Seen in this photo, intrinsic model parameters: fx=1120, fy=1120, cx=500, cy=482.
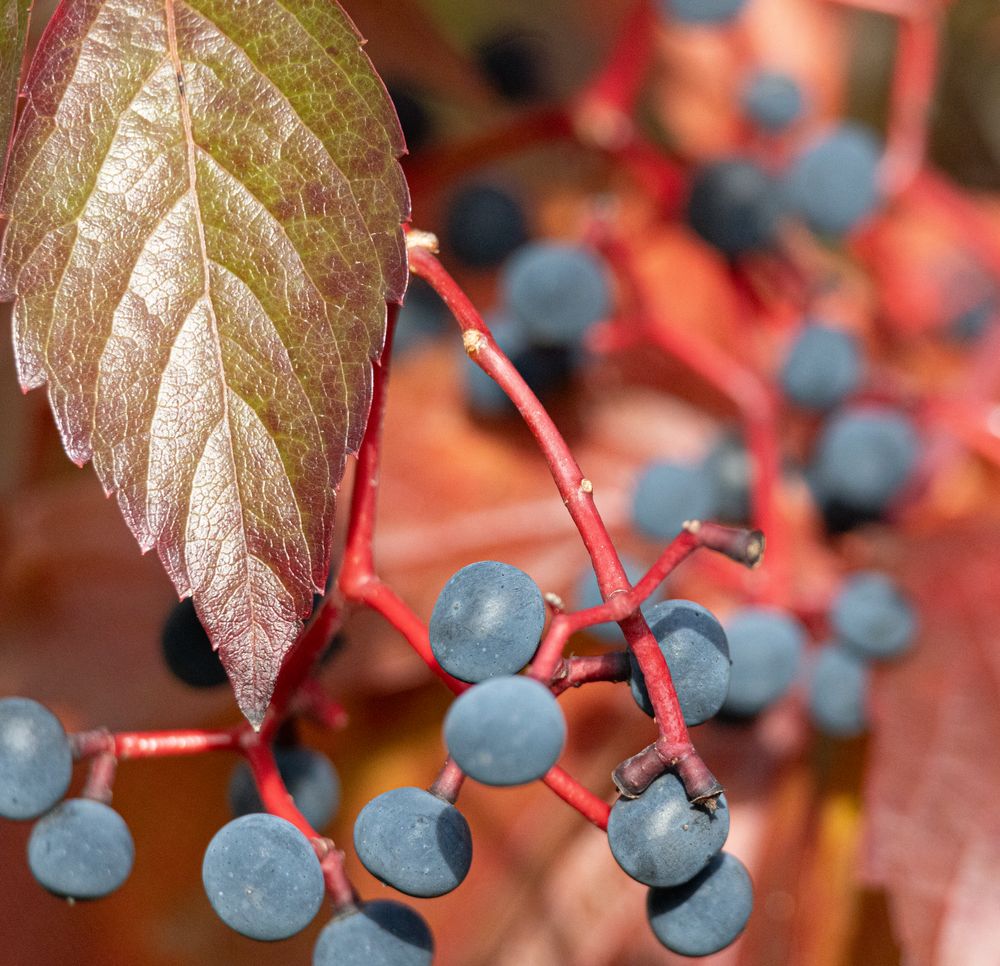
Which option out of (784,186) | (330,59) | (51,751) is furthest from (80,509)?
(784,186)

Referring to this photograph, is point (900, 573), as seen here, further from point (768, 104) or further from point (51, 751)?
point (51, 751)

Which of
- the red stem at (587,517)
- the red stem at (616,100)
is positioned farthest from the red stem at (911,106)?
the red stem at (587,517)

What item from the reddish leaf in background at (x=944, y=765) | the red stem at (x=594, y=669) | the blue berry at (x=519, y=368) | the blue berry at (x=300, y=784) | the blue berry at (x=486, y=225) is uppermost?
the red stem at (x=594, y=669)

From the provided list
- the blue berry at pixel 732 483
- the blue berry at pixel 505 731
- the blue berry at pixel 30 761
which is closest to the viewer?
the blue berry at pixel 505 731

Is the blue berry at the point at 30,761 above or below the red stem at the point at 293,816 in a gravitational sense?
above

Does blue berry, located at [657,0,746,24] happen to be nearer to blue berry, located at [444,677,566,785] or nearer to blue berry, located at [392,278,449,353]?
blue berry, located at [392,278,449,353]

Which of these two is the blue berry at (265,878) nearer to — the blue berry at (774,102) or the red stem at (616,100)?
the red stem at (616,100)

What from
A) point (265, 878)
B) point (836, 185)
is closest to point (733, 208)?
point (836, 185)

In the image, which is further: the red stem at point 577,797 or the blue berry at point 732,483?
the blue berry at point 732,483

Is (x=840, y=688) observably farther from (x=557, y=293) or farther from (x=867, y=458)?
(x=557, y=293)
